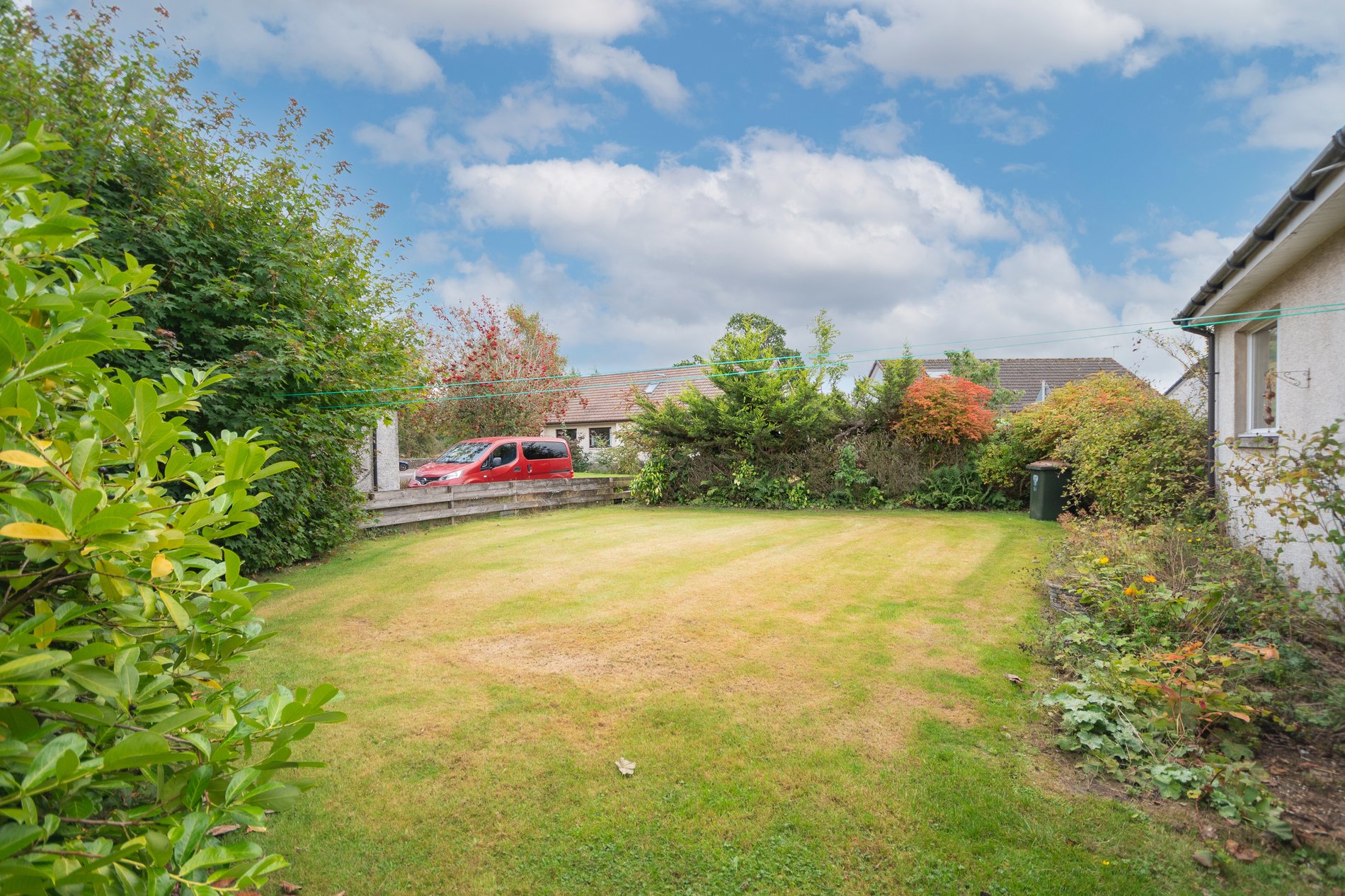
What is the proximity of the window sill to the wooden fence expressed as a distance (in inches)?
452

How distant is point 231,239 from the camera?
6.94m

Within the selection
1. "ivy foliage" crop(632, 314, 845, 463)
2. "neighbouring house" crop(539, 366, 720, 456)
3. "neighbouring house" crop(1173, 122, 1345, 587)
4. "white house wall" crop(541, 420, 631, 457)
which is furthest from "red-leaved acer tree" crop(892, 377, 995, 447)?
"white house wall" crop(541, 420, 631, 457)

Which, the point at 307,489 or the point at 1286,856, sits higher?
the point at 307,489

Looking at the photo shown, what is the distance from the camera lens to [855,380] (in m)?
15.4

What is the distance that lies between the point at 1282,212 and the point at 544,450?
46.6 feet

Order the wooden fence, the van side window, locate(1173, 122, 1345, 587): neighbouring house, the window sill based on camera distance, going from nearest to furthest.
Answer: locate(1173, 122, 1345, 587): neighbouring house, the window sill, the wooden fence, the van side window

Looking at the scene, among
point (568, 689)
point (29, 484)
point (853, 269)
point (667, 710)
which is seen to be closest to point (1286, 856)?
point (667, 710)

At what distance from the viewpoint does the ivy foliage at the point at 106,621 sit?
3.44 ft

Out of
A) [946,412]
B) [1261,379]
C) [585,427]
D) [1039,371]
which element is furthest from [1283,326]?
[1039,371]

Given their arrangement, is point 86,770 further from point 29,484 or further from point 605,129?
point 605,129

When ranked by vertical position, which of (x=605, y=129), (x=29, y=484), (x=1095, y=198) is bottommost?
(x=29, y=484)

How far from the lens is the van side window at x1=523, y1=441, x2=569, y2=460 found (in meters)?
16.0

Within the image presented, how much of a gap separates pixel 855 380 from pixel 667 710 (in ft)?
42.0

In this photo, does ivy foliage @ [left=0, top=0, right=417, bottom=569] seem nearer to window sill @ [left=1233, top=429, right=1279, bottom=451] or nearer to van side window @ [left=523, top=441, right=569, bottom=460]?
van side window @ [left=523, top=441, right=569, bottom=460]
